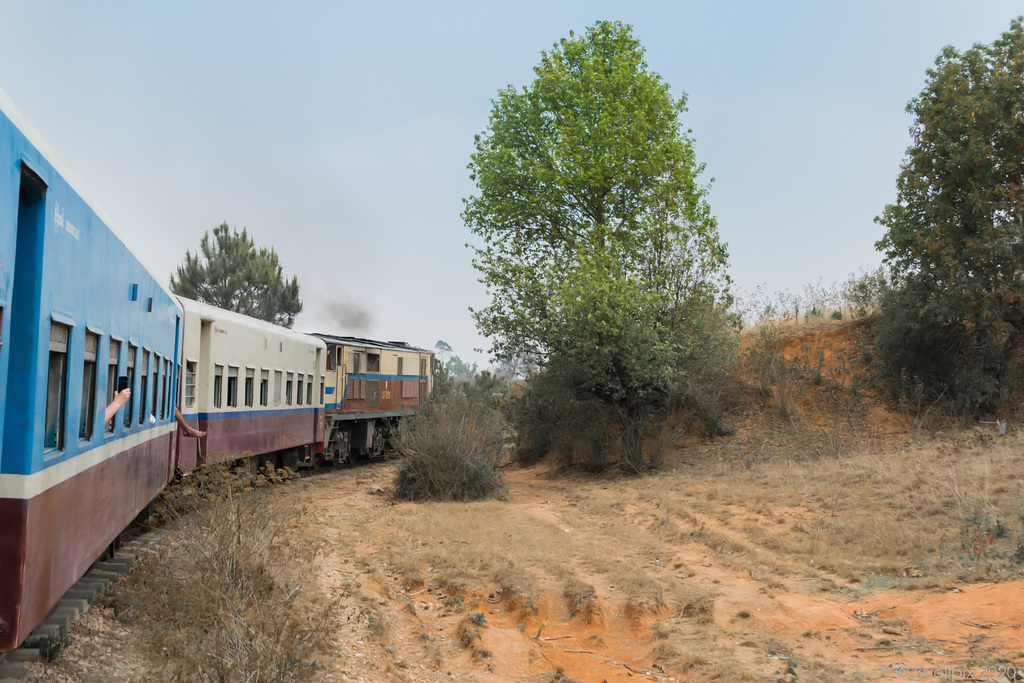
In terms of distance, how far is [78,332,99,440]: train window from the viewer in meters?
5.04

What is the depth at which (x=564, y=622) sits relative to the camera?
866 cm

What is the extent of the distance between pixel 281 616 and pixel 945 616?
6.28 metres

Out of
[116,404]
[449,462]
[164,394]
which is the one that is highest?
[164,394]

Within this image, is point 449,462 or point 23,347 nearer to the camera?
point 23,347

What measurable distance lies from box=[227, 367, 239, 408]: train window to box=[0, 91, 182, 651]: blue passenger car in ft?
22.6

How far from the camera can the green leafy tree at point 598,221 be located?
1919 cm

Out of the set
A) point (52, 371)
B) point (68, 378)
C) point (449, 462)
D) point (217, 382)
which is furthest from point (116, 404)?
point (449, 462)

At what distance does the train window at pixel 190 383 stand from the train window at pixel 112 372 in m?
5.59

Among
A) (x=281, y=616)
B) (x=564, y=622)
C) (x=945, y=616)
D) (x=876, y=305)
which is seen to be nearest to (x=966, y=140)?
(x=876, y=305)

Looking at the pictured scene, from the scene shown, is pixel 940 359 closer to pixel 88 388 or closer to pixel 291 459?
pixel 291 459

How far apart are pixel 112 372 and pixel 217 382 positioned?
7.20 meters

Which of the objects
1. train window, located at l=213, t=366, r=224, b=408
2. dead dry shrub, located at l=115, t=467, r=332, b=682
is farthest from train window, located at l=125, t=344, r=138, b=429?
train window, located at l=213, t=366, r=224, b=408

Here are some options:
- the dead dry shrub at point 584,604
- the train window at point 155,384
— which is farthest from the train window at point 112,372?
the dead dry shrub at point 584,604

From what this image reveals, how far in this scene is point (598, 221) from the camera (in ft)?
73.1
